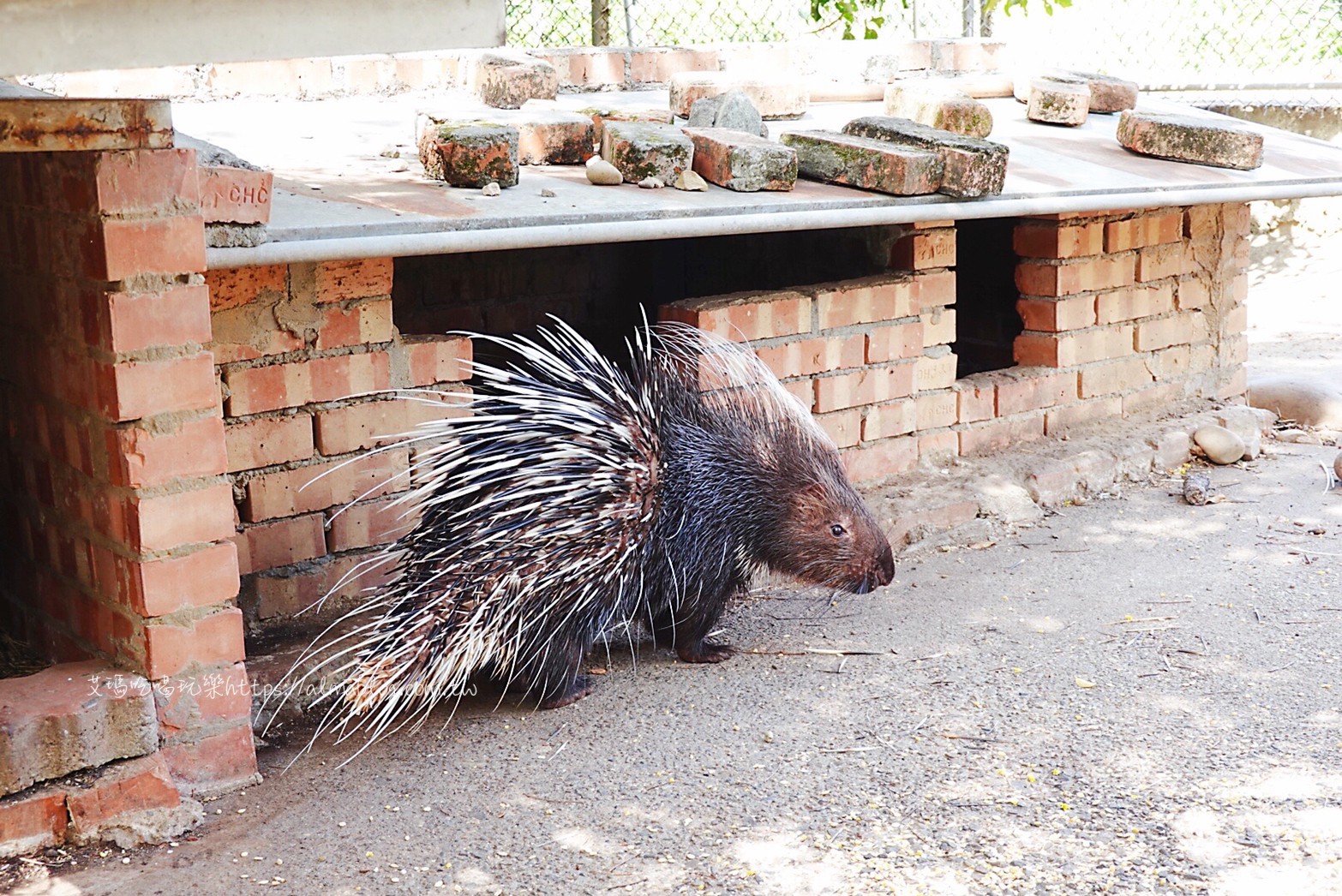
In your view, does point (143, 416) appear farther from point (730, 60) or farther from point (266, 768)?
point (730, 60)

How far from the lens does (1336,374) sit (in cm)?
845

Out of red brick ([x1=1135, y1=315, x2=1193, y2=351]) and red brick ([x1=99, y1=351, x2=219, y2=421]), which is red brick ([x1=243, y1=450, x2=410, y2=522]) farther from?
red brick ([x1=1135, y1=315, x2=1193, y2=351])

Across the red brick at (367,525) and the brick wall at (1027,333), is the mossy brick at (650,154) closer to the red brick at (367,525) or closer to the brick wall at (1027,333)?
the brick wall at (1027,333)

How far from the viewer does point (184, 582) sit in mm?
3145

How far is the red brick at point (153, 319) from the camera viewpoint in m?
2.97

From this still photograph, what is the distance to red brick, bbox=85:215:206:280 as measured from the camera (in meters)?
2.94

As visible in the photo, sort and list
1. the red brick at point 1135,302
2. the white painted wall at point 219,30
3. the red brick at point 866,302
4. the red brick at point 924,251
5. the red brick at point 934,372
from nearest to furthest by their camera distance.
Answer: the white painted wall at point 219,30
the red brick at point 866,302
the red brick at point 924,251
the red brick at point 934,372
the red brick at point 1135,302

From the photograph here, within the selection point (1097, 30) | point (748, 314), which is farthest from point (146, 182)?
point (1097, 30)

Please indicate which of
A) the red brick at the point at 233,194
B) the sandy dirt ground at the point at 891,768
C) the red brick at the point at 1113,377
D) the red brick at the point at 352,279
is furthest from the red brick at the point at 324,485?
the red brick at the point at 1113,377

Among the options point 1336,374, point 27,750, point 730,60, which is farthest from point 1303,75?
point 27,750

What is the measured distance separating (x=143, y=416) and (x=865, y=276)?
3052 millimetres

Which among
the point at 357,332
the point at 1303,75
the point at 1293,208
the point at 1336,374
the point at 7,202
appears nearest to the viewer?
the point at 7,202

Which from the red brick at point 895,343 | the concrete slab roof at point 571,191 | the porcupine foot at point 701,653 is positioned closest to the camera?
the concrete slab roof at point 571,191

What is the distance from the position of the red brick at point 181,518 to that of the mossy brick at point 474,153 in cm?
124
